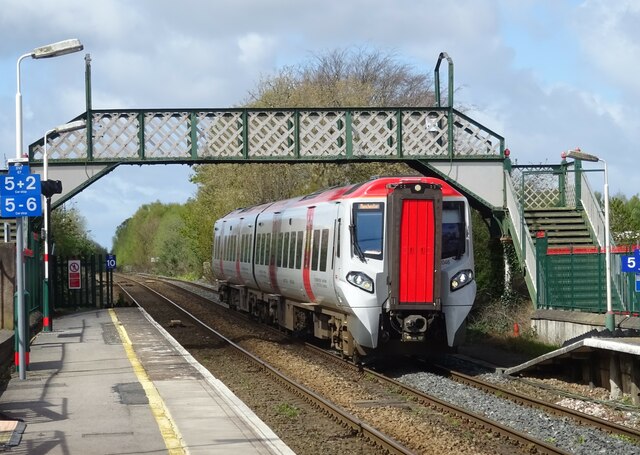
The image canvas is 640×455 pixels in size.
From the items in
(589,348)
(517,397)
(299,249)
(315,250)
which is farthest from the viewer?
(299,249)

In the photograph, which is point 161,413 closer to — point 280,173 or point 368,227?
point 368,227

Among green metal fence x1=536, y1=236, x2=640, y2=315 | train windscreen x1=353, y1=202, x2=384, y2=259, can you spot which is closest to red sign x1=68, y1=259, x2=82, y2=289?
green metal fence x1=536, y1=236, x2=640, y2=315

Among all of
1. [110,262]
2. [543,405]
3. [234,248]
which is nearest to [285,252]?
[234,248]

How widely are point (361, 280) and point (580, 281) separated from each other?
6657 millimetres

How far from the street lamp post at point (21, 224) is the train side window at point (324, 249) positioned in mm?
5291

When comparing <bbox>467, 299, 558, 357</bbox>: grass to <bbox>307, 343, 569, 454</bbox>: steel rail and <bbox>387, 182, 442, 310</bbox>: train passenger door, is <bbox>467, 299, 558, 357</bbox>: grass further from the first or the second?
<bbox>307, 343, 569, 454</bbox>: steel rail

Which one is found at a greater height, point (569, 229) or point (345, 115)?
point (345, 115)

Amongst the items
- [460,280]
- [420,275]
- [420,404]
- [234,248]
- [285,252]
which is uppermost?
[234,248]

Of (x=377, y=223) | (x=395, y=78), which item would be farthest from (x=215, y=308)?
(x=395, y=78)

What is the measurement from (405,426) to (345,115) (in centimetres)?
1555

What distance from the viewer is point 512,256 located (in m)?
27.0

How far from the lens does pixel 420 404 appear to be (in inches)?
552

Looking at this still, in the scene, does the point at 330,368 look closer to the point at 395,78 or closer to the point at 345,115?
the point at 345,115

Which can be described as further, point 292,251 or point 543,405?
point 292,251
